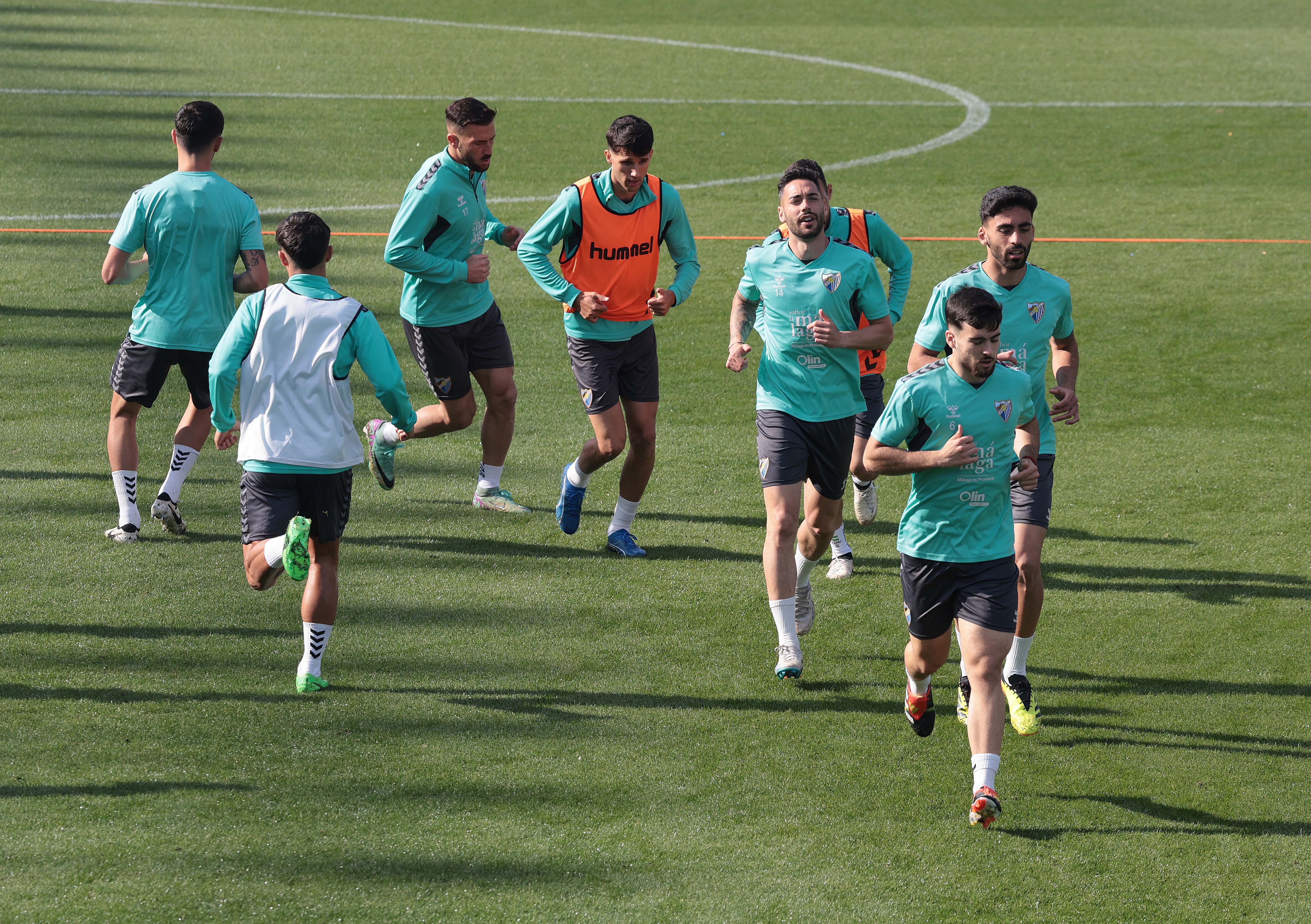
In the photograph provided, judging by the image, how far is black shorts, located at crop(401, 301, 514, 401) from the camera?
28.4 ft

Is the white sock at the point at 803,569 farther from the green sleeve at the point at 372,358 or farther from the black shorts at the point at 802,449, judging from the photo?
the green sleeve at the point at 372,358

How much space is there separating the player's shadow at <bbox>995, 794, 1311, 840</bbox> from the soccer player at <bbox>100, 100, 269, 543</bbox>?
470 cm

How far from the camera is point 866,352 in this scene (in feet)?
27.5

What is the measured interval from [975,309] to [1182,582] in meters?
3.27

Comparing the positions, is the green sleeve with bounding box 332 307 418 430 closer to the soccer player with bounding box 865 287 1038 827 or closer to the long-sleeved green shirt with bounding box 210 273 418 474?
the long-sleeved green shirt with bounding box 210 273 418 474

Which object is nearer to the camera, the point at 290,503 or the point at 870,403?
the point at 290,503

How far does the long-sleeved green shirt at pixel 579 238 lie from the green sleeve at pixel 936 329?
1968 mm

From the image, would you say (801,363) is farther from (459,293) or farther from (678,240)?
(459,293)

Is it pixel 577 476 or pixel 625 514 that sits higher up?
pixel 577 476

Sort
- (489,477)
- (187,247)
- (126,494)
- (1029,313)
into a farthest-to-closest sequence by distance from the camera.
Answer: (489,477) → (126,494) → (187,247) → (1029,313)

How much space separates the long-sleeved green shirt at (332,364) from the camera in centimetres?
610

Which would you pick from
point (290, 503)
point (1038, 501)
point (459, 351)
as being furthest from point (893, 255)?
point (290, 503)

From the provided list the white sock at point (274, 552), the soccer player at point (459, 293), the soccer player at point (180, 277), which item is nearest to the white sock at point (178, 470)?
the soccer player at point (180, 277)

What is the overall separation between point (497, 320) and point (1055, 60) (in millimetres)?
18822
